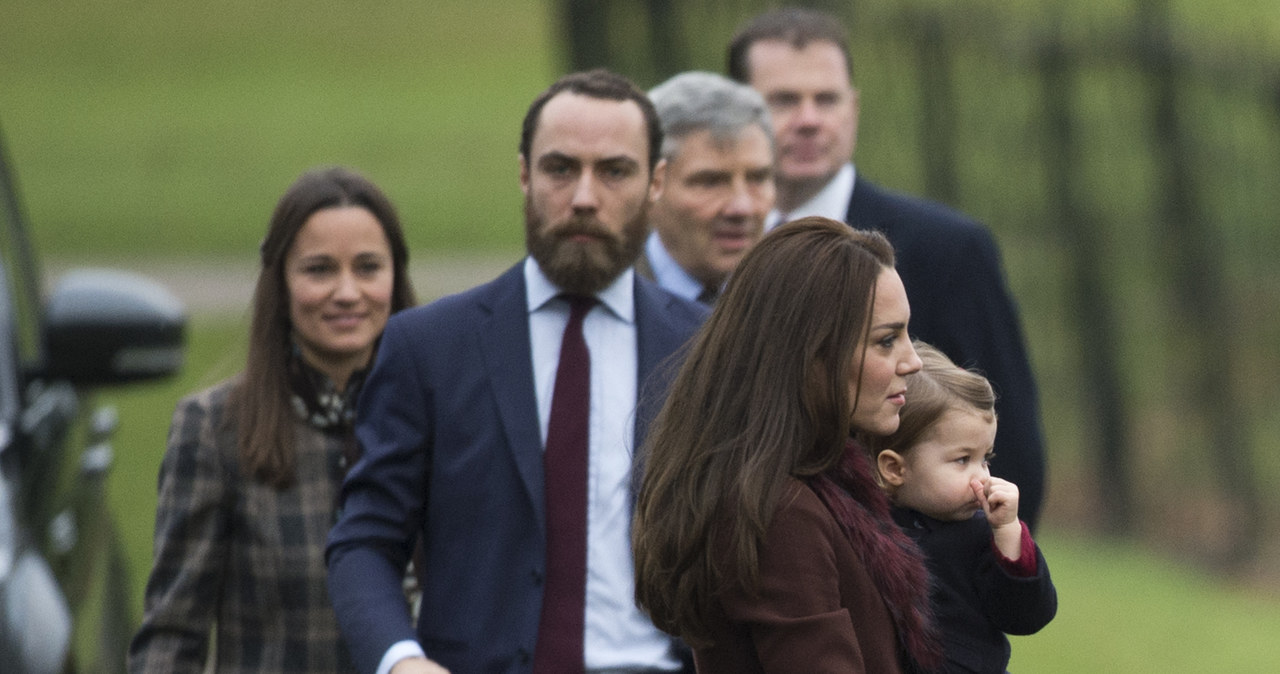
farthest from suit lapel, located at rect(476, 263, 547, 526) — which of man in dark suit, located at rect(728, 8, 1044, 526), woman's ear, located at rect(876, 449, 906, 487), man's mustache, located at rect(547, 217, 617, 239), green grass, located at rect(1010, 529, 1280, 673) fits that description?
green grass, located at rect(1010, 529, 1280, 673)

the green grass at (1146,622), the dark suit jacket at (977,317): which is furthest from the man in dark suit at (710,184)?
the green grass at (1146,622)

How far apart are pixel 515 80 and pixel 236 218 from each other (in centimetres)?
1177

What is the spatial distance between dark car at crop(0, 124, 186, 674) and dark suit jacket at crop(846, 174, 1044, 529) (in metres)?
1.85

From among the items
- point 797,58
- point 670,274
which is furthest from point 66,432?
point 797,58

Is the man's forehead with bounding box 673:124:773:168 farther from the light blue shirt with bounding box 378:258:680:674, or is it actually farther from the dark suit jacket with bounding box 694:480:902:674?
the dark suit jacket with bounding box 694:480:902:674

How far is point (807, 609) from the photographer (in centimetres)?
253

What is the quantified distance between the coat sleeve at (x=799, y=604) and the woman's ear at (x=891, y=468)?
294 millimetres

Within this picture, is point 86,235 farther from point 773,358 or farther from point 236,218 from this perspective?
point 773,358

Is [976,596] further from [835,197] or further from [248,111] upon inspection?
[248,111]

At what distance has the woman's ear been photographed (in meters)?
2.86

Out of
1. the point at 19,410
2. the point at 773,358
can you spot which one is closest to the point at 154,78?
the point at 19,410

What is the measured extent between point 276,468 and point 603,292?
82 centimetres

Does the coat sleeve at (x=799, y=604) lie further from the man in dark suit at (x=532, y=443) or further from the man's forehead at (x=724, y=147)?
the man's forehead at (x=724, y=147)

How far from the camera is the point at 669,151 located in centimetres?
446
